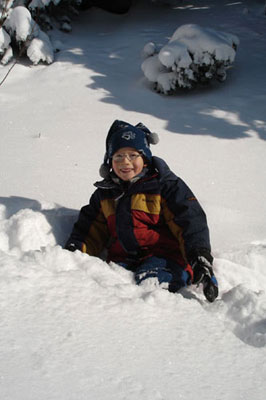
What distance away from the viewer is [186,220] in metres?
2.58

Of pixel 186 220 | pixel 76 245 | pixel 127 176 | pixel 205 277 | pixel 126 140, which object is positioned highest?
pixel 126 140

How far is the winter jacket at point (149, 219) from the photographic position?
2.62 metres

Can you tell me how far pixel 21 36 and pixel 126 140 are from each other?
532 cm

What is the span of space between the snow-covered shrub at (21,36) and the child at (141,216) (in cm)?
500

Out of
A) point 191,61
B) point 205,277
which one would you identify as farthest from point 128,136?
point 191,61

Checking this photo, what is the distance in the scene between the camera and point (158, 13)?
10.1 m

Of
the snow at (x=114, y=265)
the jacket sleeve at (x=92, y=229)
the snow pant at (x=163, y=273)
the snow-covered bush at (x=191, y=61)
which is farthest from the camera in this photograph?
the snow-covered bush at (x=191, y=61)

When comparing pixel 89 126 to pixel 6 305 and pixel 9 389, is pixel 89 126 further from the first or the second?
pixel 9 389

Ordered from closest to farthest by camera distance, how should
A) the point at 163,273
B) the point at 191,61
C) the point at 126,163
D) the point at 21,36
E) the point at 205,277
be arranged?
the point at 205,277
the point at 163,273
the point at 126,163
the point at 191,61
the point at 21,36

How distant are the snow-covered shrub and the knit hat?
5.00 metres

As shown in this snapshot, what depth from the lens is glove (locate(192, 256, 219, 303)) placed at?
2.23 metres

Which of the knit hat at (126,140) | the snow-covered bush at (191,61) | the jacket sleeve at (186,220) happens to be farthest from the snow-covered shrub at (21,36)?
the jacket sleeve at (186,220)

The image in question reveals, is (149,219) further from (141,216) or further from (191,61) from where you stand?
(191,61)

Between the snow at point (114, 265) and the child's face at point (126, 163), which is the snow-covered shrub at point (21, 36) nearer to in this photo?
the snow at point (114, 265)
